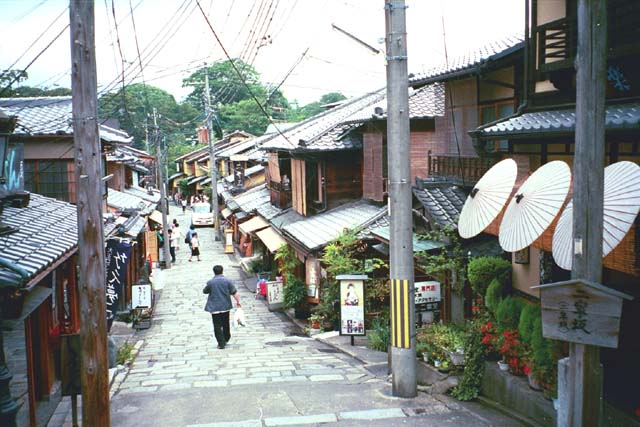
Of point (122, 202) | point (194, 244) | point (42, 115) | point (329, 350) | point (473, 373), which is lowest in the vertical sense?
point (329, 350)

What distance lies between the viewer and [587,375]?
648 cm

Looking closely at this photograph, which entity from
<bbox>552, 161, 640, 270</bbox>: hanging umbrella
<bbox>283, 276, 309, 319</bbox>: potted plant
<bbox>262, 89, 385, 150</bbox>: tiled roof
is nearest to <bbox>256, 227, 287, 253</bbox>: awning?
<bbox>283, 276, 309, 319</bbox>: potted plant

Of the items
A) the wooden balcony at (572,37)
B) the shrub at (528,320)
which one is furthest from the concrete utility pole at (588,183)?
the wooden balcony at (572,37)

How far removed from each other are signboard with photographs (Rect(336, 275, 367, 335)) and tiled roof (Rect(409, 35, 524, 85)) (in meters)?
5.49

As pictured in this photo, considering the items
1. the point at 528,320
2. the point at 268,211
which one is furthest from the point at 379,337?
the point at 268,211

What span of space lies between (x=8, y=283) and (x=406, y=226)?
646 centimetres

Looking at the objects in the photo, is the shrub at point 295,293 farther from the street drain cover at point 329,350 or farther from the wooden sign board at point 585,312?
the wooden sign board at point 585,312

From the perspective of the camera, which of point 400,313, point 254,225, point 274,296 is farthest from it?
point 254,225

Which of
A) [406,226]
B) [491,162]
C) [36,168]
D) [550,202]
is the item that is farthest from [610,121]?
[36,168]

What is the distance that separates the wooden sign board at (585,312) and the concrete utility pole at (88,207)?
5.43 meters

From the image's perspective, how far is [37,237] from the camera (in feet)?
37.6

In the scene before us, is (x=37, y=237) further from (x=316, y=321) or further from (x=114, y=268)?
(x=316, y=321)

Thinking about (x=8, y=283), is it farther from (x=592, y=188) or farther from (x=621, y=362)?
(x=621, y=362)

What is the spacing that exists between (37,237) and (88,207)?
4.37 meters
